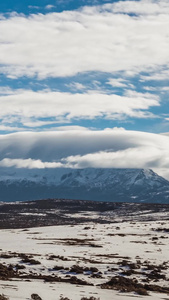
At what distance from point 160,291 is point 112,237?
4459 centimetres

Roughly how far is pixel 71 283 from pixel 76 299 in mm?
7576

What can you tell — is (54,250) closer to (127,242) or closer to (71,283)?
(127,242)

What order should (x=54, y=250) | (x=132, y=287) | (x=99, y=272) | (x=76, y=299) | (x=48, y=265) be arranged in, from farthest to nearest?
(x=54, y=250), (x=48, y=265), (x=99, y=272), (x=132, y=287), (x=76, y=299)

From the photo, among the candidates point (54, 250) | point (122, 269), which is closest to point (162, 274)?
point (122, 269)

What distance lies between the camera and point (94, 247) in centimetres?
6203

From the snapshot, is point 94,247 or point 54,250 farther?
point 94,247

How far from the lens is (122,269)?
4262cm

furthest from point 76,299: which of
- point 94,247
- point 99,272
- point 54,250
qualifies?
point 94,247

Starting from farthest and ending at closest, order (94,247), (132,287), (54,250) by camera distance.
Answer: (94,247) → (54,250) → (132,287)

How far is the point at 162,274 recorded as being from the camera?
133 feet

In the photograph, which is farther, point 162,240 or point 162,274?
point 162,240

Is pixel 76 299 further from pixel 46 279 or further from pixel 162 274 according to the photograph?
pixel 162 274

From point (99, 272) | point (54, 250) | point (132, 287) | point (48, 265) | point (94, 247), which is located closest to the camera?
point (132, 287)

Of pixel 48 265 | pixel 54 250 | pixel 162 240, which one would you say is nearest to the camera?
pixel 48 265
